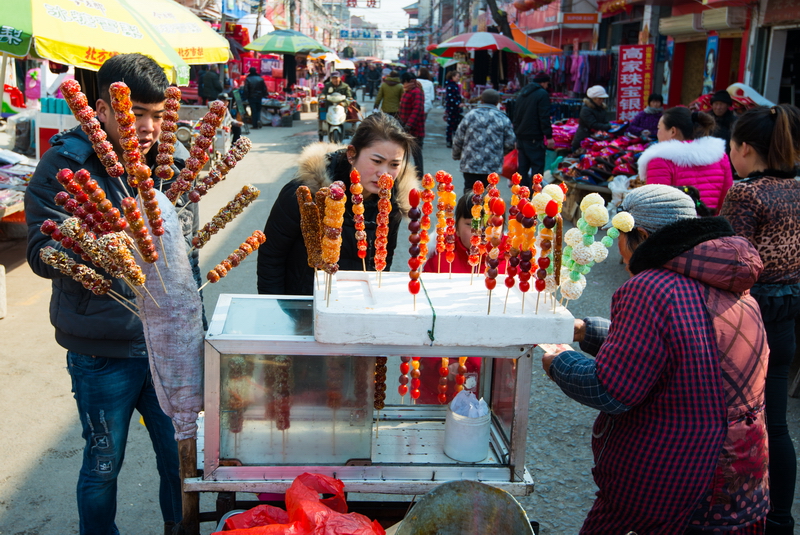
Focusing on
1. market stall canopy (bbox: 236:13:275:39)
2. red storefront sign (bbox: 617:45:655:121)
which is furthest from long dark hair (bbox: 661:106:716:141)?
market stall canopy (bbox: 236:13:275:39)

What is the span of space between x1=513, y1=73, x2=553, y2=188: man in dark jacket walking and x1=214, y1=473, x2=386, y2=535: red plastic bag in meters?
8.25

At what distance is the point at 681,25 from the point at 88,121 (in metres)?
12.0

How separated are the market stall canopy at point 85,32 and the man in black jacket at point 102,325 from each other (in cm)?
303

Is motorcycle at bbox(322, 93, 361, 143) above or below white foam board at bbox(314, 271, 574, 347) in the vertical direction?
above

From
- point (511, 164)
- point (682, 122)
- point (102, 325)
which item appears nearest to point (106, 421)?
point (102, 325)

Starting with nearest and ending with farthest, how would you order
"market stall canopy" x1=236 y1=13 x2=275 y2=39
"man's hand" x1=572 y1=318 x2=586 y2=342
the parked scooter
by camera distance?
"man's hand" x1=572 y1=318 x2=586 y2=342, the parked scooter, "market stall canopy" x1=236 y1=13 x2=275 y2=39

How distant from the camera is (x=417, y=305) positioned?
178 centimetres

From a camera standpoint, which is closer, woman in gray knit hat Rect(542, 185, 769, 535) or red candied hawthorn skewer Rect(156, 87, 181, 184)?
red candied hawthorn skewer Rect(156, 87, 181, 184)

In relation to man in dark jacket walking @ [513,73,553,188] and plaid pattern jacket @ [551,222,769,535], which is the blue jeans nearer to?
plaid pattern jacket @ [551,222,769,535]

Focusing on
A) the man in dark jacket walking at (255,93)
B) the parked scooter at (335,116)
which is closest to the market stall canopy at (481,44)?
the parked scooter at (335,116)

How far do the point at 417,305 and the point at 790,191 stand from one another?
6.61 feet

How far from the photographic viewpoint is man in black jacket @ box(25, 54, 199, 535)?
6.44 ft

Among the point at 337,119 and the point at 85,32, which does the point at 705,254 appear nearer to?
the point at 85,32

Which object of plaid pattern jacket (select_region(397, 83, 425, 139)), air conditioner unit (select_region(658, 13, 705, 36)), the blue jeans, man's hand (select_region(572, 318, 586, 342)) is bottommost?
the blue jeans
